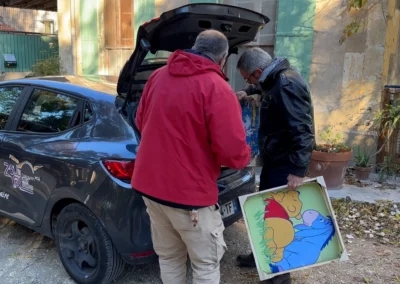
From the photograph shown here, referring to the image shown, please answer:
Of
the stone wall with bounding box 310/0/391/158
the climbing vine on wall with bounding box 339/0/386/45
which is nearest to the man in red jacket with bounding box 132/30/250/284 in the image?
the climbing vine on wall with bounding box 339/0/386/45

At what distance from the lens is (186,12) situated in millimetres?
2359

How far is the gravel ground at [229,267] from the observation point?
3131 mm

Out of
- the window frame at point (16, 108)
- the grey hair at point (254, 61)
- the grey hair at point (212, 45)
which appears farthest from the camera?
the window frame at point (16, 108)

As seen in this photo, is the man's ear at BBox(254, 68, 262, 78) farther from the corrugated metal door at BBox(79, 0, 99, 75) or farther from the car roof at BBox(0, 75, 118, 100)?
the corrugated metal door at BBox(79, 0, 99, 75)

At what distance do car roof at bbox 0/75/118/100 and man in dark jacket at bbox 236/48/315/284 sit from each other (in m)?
1.10

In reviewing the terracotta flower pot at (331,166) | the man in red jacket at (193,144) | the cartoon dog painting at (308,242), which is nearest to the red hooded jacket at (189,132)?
the man in red jacket at (193,144)

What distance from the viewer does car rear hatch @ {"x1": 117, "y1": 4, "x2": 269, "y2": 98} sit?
241 centimetres

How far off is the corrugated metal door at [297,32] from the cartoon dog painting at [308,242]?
Result: 3744 millimetres

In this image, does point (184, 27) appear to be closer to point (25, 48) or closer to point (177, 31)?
point (177, 31)

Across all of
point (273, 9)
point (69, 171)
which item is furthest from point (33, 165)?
point (273, 9)

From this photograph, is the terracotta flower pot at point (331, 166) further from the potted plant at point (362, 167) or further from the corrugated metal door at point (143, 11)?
the corrugated metal door at point (143, 11)

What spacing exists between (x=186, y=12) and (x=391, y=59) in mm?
4972

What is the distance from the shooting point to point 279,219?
272cm

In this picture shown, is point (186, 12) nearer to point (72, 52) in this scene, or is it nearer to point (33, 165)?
point (33, 165)
